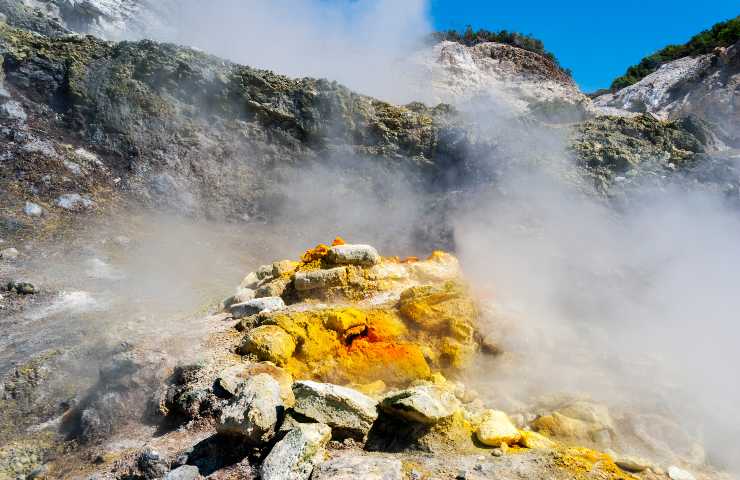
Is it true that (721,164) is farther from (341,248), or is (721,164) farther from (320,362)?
(320,362)

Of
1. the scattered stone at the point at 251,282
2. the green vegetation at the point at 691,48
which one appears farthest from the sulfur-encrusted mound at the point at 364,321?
the green vegetation at the point at 691,48

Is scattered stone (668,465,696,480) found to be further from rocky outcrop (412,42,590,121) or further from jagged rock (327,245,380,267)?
rocky outcrop (412,42,590,121)

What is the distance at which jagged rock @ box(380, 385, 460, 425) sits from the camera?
333cm

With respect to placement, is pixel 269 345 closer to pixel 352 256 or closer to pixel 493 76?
pixel 352 256

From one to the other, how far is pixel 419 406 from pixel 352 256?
10.4 ft

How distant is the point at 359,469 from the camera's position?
2.90 metres

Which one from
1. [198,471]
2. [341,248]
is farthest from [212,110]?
[198,471]

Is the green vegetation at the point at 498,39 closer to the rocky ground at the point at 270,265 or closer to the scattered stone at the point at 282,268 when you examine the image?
the rocky ground at the point at 270,265

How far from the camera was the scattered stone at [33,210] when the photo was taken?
961cm

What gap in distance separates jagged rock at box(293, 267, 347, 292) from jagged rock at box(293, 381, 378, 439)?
7.88 feet

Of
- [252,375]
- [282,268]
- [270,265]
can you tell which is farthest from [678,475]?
[270,265]

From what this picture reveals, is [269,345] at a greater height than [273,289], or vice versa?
[273,289]

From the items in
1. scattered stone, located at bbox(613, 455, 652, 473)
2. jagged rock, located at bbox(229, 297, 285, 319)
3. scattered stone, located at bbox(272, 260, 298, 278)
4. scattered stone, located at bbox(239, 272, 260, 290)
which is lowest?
scattered stone, located at bbox(613, 455, 652, 473)

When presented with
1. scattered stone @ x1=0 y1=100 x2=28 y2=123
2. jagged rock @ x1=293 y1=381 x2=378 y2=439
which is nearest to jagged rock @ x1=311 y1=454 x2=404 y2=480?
jagged rock @ x1=293 y1=381 x2=378 y2=439
